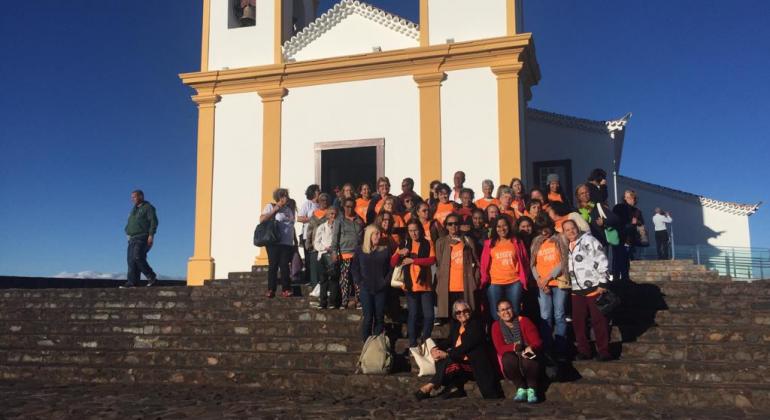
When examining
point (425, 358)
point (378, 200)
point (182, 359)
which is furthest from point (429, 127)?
point (182, 359)

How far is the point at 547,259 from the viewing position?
6.16 m

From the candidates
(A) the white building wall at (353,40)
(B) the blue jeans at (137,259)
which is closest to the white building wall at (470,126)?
(A) the white building wall at (353,40)

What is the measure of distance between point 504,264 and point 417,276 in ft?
3.08

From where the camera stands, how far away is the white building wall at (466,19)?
441 inches

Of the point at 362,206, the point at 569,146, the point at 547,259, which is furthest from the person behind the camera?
the point at 569,146

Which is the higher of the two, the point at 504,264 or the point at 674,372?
the point at 504,264

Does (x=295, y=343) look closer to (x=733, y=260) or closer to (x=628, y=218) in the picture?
(x=628, y=218)

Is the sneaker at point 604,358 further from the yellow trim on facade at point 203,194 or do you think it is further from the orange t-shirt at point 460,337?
the yellow trim on facade at point 203,194

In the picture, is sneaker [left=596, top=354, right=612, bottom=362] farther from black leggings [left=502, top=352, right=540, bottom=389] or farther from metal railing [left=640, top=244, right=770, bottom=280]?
metal railing [left=640, top=244, right=770, bottom=280]

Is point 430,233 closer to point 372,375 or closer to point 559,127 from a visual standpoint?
point 372,375

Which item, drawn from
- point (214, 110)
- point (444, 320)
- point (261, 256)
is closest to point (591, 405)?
point (444, 320)

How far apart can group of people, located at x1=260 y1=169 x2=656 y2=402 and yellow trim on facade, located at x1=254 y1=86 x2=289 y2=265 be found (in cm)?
397

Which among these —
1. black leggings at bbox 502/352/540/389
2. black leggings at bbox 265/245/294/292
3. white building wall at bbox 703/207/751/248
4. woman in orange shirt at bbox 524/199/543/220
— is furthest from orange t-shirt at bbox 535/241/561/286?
white building wall at bbox 703/207/751/248

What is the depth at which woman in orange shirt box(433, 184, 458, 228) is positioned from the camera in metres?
7.65
